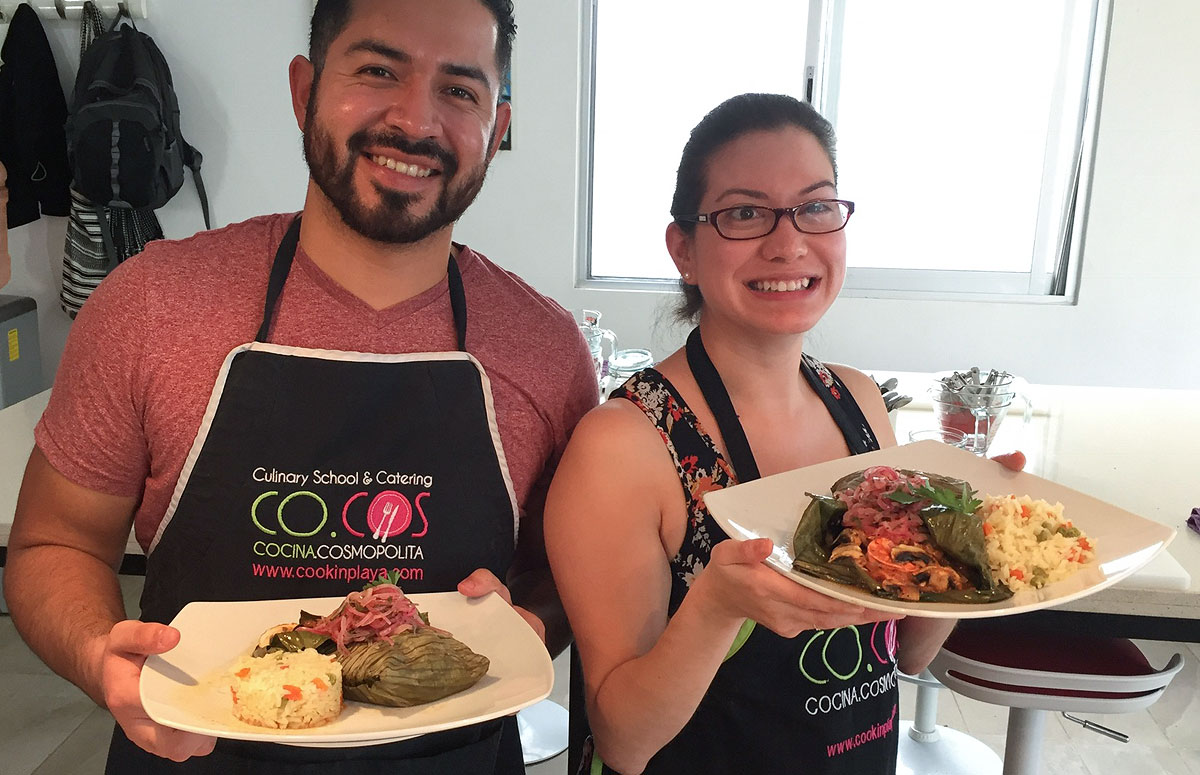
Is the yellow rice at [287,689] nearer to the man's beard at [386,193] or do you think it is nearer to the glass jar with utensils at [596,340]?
the man's beard at [386,193]

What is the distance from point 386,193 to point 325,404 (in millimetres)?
300

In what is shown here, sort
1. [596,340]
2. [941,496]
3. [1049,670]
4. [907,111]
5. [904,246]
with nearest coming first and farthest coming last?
[941,496]
[1049,670]
[596,340]
[907,111]
[904,246]

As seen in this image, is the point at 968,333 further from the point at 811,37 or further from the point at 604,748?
the point at 604,748

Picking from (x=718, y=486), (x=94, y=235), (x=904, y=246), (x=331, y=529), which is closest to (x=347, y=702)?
(x=331, y=529)

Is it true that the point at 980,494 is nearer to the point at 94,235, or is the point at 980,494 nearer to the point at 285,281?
the point at 285,281

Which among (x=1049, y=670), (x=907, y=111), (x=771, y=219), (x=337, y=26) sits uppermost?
(x=907, y=111)

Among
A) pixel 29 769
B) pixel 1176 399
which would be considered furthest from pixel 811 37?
pixel 29 769

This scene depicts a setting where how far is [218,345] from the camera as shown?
4.40ft

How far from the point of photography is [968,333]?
4.27 meters

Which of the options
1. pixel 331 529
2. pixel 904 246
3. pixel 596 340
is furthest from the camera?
pixel 904 246

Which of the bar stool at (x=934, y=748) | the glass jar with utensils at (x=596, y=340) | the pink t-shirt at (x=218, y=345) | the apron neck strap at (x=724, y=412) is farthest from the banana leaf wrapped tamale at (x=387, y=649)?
the bar stool at (x=934, y=748)

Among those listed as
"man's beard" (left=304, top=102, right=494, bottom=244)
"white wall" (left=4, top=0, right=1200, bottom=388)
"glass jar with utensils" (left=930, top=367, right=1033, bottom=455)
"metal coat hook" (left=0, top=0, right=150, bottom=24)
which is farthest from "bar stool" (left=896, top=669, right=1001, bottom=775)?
"metal coat hook" (left=0, top=0, right=150, bottom=24)

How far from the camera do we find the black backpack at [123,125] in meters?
3.90

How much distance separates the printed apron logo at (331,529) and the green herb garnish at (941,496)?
0.62 meters
